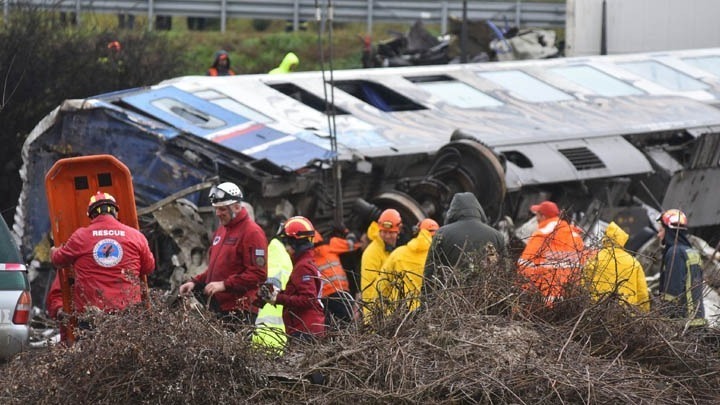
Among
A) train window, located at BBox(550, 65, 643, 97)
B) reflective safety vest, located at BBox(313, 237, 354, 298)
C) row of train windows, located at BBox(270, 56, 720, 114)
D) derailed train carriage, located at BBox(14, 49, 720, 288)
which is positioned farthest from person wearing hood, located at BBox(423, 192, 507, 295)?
train window, located at BBox(550, 65, 643, 97)

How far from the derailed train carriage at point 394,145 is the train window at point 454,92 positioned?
0.03 m

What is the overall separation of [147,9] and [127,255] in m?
17.7

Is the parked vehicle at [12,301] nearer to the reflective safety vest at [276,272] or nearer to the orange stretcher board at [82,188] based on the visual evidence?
the orange stretcher board at [82,188]

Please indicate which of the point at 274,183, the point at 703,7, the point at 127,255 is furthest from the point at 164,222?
the point at 703,7

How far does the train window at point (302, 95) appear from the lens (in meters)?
15.7

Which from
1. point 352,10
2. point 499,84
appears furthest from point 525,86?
point 352,10

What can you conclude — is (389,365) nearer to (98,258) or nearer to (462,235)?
(98,258)

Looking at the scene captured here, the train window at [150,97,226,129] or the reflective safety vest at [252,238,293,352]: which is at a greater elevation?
the train window at [150,97,226,129]

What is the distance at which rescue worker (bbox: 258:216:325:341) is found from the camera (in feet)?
30.1

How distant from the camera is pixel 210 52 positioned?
26453mm

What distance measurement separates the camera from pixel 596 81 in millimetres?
18203

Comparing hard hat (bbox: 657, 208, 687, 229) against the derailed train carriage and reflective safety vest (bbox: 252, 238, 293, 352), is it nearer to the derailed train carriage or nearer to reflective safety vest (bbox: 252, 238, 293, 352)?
the derailed train carriage

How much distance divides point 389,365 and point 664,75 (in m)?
13.5

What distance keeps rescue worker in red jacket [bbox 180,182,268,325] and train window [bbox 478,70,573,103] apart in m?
7.99
